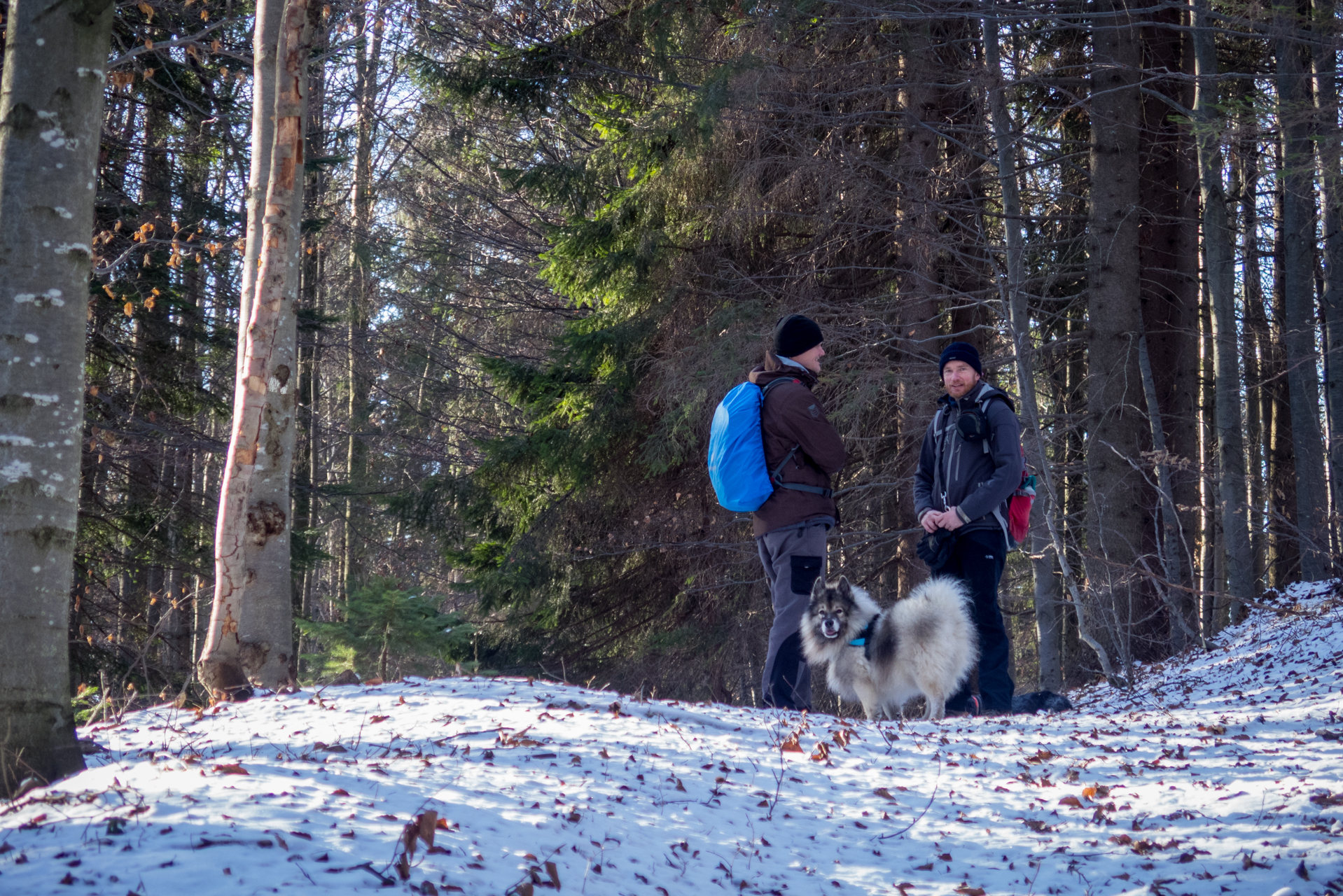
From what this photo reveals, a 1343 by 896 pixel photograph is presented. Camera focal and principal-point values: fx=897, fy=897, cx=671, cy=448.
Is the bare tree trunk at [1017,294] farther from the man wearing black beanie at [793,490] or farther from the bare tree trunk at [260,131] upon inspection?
the bare tree trunk at [260,131]

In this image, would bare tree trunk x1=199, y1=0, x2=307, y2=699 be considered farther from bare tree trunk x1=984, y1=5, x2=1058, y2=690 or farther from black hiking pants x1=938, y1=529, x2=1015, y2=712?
bare tree trunk x1=984, y1=5, x2=1058, y2=690

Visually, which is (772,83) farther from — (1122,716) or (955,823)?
(955,823)

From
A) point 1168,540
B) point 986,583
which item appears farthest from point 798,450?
point 1168,540

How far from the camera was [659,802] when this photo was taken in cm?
376

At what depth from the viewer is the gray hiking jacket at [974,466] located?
5953mm

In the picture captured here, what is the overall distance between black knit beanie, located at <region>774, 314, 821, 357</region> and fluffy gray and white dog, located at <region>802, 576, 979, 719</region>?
1.57 metres

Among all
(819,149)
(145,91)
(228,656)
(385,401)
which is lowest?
(228,656)

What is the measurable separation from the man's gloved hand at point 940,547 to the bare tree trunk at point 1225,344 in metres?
4.92

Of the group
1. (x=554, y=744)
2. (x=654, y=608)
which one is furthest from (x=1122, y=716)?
(x=654, y=608)

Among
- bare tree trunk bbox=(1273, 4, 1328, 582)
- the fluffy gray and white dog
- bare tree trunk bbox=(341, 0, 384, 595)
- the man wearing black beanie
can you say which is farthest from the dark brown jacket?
bare tree trunk bbox=(341, 0, 384, 595)

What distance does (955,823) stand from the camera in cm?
393

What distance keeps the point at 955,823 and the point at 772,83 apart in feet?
27.9

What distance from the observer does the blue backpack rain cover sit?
579 cm

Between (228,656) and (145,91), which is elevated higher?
(145,91)
